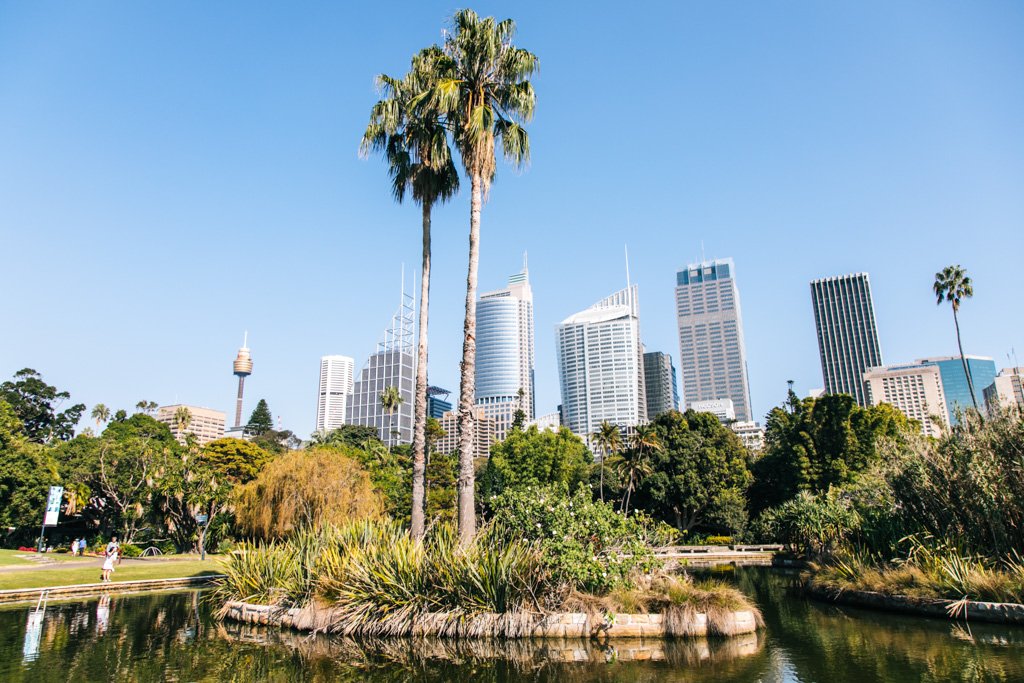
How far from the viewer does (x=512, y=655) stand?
12055mm

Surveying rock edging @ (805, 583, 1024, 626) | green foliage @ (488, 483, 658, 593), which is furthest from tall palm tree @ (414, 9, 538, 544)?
rock edging @ (805, 583, 1024, 626)

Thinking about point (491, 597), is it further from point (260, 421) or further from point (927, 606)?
→ point (260, 421)

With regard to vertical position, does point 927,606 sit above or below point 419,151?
below

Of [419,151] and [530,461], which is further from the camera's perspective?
[530,461]

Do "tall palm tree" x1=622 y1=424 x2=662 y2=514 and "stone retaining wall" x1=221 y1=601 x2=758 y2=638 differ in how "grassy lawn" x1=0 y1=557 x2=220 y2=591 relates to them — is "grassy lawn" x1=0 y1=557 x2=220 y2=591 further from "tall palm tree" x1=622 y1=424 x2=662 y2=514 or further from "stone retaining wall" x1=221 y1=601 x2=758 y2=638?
"tall palm tree" x1=622 y1=424 x2=662 y2=514

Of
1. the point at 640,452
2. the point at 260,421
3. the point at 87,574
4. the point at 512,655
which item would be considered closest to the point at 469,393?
the point at 512,655

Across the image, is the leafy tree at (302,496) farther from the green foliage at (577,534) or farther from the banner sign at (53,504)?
the green foliage at (577,534)

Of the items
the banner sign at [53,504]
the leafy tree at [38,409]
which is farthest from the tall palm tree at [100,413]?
the banner sign at [53,504]

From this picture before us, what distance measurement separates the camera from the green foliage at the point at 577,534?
14.1 metres

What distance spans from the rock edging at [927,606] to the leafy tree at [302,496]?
21.9 m

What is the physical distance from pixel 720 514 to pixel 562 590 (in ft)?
142

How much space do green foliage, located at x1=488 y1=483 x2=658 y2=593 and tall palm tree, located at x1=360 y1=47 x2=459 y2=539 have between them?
16.6 feet

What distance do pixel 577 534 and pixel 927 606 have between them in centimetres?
980

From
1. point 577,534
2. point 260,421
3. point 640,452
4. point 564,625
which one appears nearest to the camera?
point 564,625
